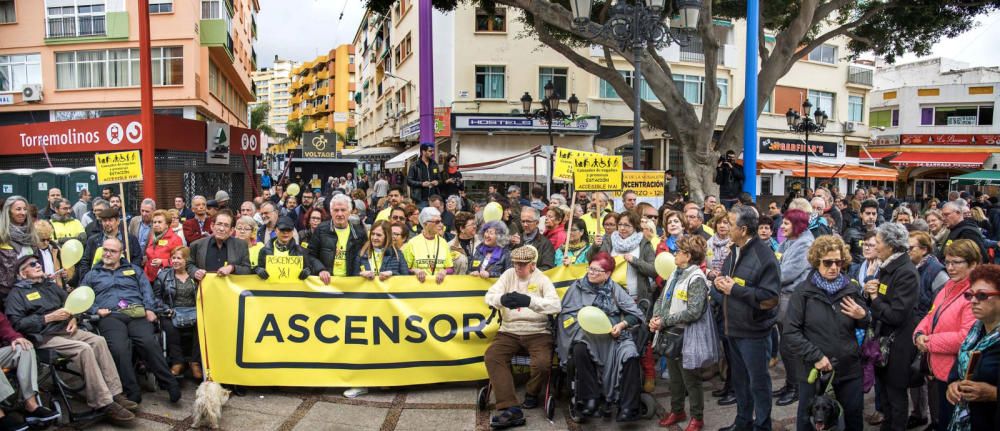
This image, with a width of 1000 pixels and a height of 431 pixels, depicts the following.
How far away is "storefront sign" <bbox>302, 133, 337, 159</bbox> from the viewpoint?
3365 centimetres

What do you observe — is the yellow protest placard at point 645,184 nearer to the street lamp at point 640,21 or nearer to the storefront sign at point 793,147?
the street lamp at point 640,21

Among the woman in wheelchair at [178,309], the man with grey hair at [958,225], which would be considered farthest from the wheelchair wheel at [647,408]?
the woman in wheelchair at [178,309]

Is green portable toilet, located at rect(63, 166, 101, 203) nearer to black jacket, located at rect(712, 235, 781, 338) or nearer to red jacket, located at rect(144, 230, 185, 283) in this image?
red jacket, located at rect(144, 230, 185, 283)

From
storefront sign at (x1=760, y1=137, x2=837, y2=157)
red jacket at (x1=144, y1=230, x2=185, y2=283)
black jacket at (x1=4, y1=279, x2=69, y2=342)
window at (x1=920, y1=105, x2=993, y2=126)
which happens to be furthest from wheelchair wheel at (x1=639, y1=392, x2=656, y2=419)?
window at (x1=920, y1=105, x2=993, y2=126)

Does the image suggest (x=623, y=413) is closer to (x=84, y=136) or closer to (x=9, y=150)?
(x=84, y=136)

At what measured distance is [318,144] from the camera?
33.8 metres

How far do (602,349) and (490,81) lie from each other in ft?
77.3

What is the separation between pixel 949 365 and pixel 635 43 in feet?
24.8

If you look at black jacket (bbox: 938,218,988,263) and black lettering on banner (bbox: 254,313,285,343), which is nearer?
black lettering on banner (bbox: 254,313,285,343)

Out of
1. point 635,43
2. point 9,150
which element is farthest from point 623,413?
point 9,150

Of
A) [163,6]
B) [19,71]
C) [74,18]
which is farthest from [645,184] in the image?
[19,71]

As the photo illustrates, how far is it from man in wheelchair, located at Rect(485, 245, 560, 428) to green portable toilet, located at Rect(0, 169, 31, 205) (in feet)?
54.3

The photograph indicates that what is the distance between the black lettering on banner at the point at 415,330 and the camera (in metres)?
6.63

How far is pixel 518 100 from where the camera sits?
2820 cm
